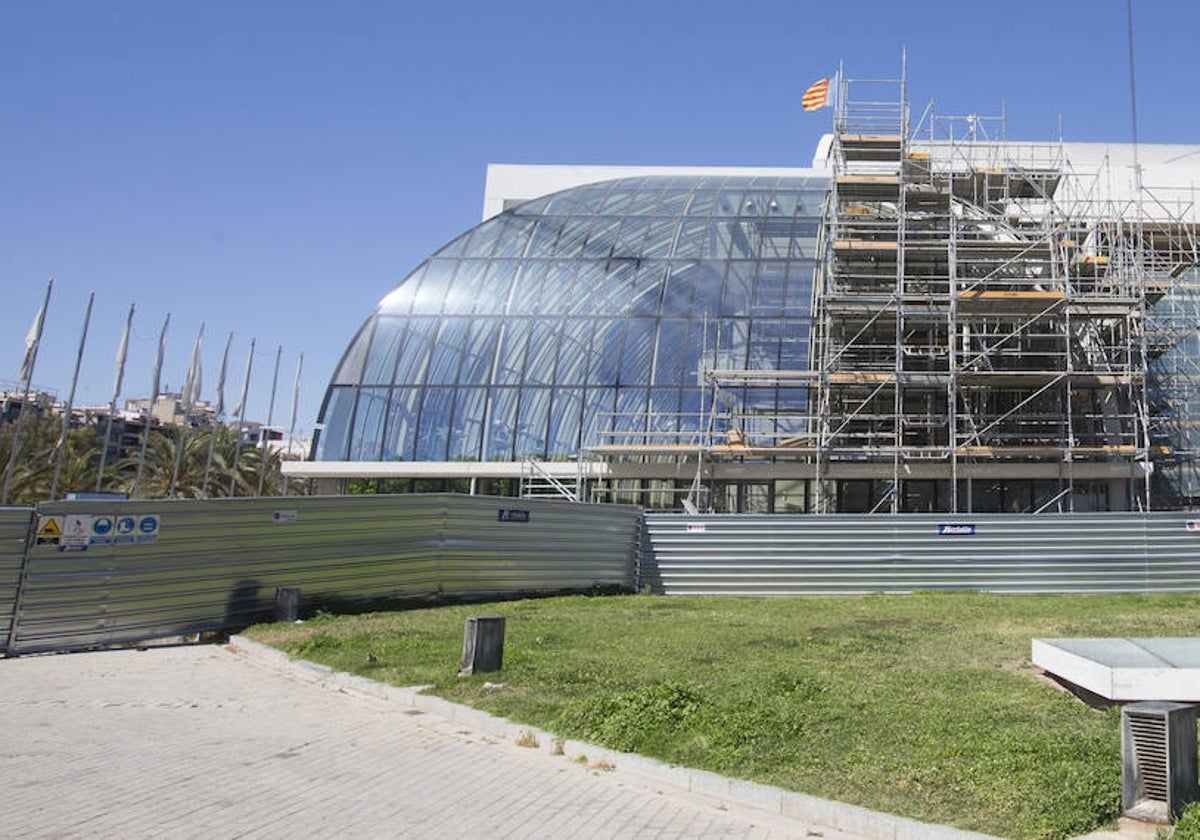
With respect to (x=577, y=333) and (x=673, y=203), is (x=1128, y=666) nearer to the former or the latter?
(x=577, y=333)

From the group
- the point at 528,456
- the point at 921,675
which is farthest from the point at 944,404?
the point at 921,675

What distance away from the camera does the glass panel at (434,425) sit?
33156 millimetres

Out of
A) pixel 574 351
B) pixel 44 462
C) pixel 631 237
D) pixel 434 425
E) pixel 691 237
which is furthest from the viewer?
pixel 631 237

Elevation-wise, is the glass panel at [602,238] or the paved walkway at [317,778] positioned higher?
the glass panel at [602,238]

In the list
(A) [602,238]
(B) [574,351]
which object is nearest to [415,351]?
(B) [574,351]

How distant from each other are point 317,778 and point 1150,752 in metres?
6.02

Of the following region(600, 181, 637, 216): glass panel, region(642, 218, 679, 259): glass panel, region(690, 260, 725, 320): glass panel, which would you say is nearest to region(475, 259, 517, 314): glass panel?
region(600, 181, 637, 216): glass panel

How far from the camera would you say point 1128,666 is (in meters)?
9.02

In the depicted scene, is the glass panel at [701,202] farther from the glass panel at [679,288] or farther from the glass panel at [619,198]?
the glass panel at [679,288]

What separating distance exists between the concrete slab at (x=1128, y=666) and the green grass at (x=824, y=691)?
11.1 inches

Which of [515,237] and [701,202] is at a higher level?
[701,202]

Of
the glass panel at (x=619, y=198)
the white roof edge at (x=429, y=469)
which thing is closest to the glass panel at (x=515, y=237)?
the glass panel at (x=619, y=198)

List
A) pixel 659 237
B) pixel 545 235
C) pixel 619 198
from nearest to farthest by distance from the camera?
pixel 659 237 < pixel 545 235 < pixel 619 198

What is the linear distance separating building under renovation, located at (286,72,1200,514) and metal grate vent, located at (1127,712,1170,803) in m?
21.4
